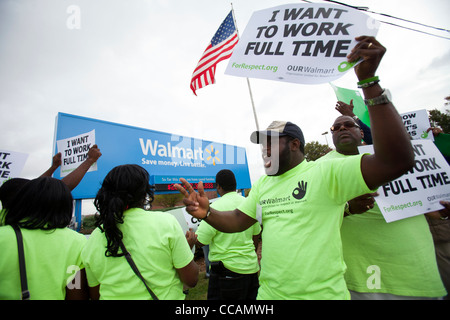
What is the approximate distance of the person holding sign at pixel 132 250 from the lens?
1.51 m

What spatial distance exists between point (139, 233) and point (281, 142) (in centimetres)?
134

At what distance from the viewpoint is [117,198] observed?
5.24 feet

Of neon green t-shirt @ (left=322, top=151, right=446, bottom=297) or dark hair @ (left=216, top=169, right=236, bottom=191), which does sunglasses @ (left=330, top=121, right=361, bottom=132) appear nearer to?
neon green t-shirt @ (left=322, top=151, right=446, bottom=297)

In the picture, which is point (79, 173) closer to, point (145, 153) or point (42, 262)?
point (42, 262)

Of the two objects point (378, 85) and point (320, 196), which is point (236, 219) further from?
point (378, 85)

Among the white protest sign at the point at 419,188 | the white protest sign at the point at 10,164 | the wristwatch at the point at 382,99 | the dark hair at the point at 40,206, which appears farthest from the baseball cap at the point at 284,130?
the white protest sign at the point at 10,164

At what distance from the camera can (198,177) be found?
30.4ft

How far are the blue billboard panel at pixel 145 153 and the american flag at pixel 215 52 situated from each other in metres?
3.03

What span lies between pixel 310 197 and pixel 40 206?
2036mm

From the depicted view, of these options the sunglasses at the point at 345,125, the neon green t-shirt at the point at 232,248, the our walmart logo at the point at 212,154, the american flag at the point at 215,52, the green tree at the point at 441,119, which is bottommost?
the neon green t-shirt at the point at 232,248

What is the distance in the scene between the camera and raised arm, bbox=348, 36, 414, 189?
3.52 ft

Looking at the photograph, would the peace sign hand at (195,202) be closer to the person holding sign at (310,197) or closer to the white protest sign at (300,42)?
the person holding sign at (310,197)

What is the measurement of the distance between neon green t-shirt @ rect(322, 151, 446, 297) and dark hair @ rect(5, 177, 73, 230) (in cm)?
255

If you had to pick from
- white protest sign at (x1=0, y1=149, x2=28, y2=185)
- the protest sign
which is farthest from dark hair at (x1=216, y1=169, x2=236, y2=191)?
white protest sign at (x1=0, y1=149, x2=28, y2=185)
